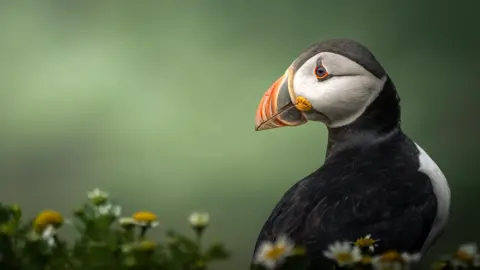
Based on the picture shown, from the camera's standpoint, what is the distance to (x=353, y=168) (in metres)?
1.38

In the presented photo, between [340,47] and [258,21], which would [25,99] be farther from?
[340,47]

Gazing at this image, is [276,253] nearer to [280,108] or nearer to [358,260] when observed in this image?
[358,260]

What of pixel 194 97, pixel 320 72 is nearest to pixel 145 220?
pixel 320 72

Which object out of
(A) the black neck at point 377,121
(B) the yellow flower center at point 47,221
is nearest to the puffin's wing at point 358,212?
(A) the black neck at point 377,121

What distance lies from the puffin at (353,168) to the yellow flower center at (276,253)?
45cm

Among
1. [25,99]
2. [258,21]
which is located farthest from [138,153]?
[258,21]

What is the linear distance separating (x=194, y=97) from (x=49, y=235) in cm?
117

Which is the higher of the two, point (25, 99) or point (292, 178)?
point (25, 99)

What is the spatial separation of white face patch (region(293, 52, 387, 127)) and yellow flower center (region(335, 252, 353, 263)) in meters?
0.82

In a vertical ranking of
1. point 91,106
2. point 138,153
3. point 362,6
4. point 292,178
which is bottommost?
point 292,178

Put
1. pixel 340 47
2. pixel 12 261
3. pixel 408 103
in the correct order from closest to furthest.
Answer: pixel 12 261 < pixel 340 47 < pixel 408 103

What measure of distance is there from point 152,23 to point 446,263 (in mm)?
1304

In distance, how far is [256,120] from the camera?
1.64 m

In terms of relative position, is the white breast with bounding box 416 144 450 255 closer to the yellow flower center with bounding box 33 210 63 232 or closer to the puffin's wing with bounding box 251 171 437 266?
the puffin's wing with bounding box 251 171 437 266
